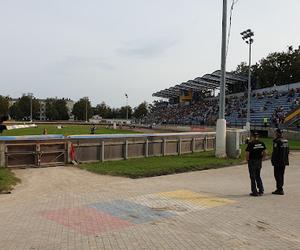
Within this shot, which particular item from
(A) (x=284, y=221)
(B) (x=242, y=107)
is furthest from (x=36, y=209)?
(B) (x=242, y=107)

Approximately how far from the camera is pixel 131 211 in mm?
9773

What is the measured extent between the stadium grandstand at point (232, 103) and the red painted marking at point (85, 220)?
44.4 meters

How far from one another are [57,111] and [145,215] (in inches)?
6538

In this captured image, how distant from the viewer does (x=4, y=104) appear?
149 m

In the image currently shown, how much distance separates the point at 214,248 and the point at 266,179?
9212 millimetres

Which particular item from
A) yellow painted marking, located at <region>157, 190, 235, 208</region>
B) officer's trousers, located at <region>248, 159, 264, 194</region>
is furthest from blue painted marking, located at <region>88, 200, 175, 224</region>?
officer's trousers, located at <region>248, 159, 264, 194</region>

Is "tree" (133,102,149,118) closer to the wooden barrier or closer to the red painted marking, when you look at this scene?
the wooden barrier

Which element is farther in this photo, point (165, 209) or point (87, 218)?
point (165, 209)

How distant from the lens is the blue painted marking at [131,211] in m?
9.10

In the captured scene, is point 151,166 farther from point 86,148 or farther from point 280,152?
point 280,152

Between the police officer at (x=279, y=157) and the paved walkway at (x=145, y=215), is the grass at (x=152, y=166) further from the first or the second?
the police officer at (x=279, y=157)

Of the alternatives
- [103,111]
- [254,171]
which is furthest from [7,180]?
[103,111]

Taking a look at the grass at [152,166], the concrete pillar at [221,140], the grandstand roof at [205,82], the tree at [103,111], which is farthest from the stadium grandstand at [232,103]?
the tree at [103,111]

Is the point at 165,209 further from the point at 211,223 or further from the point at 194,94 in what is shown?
the point at 194,94
